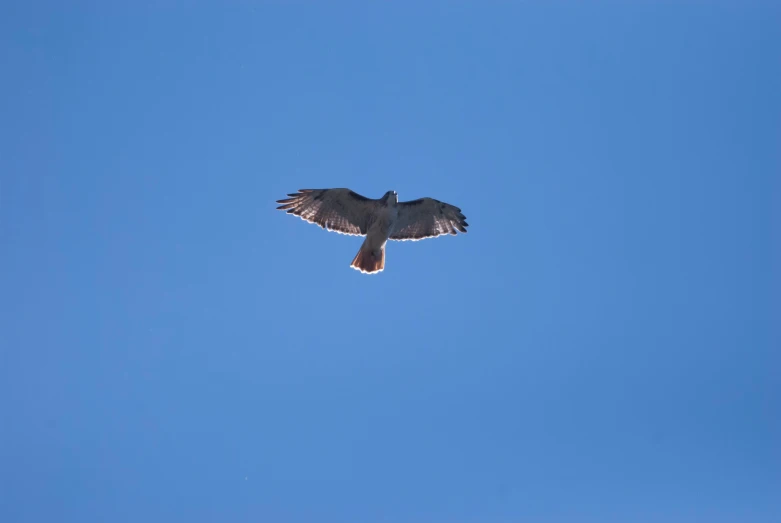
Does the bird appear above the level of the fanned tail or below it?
above

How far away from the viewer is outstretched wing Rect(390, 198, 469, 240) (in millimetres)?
18703

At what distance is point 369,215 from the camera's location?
60.4 ft

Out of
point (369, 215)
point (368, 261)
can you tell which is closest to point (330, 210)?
point (369, 215)

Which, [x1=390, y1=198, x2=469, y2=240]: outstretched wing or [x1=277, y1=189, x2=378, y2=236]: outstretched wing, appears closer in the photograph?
[x1=277, y1=189, x2=378, y2=236]: outstretched wing

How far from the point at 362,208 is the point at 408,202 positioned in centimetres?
119

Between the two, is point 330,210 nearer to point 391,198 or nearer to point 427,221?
point 391,198

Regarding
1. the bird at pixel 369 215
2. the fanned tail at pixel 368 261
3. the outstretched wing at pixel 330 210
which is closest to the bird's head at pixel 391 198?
the bird at pixel 369 215

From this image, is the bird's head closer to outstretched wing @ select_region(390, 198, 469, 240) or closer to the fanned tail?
outstretched wing @ select_region(390, 198, 469, 240)

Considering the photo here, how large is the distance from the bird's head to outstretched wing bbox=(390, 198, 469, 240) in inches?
28.7

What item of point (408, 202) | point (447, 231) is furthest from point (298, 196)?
point (447, 231)

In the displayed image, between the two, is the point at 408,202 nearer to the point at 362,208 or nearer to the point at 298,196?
the point at 362,208

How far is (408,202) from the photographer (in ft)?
60.4

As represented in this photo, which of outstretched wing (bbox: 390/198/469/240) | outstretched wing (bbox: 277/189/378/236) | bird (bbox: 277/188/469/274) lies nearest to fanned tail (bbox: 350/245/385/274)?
bird (bbox: 277/188/469/274)

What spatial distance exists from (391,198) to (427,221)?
1835 mm
